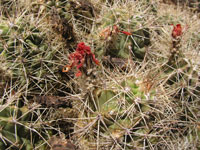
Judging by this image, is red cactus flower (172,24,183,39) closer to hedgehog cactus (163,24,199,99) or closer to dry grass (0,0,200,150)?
hedgehog cactus (163,24,199,99)

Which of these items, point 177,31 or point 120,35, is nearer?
point 177,31

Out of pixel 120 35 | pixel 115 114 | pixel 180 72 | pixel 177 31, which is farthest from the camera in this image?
pixel 120 35

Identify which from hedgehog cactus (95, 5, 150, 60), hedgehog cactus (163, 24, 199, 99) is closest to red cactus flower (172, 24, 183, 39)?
hedgehog cactus (163, 24, 199, 99)

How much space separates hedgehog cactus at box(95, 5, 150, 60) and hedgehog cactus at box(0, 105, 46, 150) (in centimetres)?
121

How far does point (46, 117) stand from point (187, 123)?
1.55m

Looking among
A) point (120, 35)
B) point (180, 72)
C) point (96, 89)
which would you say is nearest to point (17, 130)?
point (96, 89)

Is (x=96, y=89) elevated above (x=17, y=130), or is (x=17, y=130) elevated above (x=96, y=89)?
(x=96, y=89)

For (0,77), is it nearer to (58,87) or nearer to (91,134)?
(58,87)

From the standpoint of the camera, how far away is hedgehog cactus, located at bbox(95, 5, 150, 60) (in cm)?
267

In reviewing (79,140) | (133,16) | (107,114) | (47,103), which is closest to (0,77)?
(47,103)

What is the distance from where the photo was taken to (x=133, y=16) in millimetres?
2830

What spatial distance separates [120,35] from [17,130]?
158cm

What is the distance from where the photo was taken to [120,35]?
2.73 m

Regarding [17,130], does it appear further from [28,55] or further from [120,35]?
[120,35]
